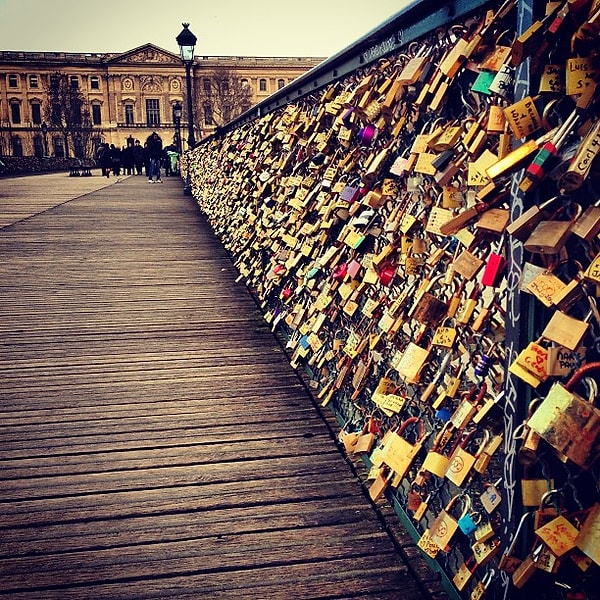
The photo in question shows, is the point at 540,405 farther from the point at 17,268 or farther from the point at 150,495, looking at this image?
the point at 17,268

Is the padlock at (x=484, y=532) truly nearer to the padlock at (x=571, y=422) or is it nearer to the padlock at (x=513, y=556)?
the padlock at (x=513, y=556)

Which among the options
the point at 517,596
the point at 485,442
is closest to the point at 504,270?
the point at 485,442

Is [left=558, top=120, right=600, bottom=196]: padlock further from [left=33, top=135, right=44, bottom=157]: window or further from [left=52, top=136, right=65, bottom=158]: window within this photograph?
[left=33, top=135, right=44, bottom=157]: window

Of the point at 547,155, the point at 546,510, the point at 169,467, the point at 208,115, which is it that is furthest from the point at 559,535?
the point at 208,115

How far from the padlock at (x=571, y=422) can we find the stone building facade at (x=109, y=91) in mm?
86374

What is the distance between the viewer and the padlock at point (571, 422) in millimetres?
1255

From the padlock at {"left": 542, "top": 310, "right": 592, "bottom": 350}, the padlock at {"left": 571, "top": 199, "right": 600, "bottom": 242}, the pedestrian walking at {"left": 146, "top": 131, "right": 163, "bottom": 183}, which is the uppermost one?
the padlock at {"left": 571, "top": 199, "right": 600, "bottom": 242}

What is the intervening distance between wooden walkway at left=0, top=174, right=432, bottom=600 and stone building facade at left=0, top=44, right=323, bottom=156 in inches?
3270

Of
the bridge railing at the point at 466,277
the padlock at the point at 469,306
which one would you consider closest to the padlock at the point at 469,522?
the bridge railing at the point at 466,277

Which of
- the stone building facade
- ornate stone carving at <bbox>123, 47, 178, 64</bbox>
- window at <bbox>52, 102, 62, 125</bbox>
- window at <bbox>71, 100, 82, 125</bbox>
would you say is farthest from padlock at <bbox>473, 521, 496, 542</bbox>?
ornate stone carving at <bbox>123, 47, 178, 64</bbox>

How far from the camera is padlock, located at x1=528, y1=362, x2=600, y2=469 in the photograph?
1.25m

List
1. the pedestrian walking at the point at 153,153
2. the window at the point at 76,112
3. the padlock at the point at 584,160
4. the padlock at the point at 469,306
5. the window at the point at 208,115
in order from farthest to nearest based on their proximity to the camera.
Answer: the window at the point at 208,115
the window at the point at 76,112
the pedestrian walking at the point at 153,153
the padlock at the point at 469,306
the padlock at the point at 584,160

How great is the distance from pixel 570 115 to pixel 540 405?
588 millimetres

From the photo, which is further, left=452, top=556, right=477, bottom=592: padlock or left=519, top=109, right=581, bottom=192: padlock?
left=452, top=556, right=477, bottom=592: padlock
